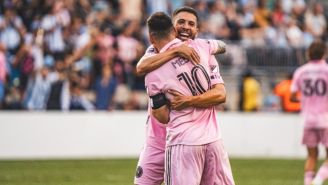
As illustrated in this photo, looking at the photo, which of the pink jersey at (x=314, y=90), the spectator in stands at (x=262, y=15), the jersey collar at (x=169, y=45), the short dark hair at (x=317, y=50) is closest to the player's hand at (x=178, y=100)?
the jersey collar at (x=169, y=45)

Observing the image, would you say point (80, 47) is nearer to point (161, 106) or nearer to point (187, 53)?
point (161, 106)

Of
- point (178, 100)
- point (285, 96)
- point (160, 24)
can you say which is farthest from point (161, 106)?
point (285, 96)

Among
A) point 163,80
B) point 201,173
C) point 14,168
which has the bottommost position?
point 14,168

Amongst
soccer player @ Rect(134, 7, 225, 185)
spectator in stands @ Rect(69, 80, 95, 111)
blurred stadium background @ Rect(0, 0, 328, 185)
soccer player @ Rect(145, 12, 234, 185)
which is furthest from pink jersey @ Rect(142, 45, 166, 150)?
spectator in stands @ Rect(69, 80, 95, 111)

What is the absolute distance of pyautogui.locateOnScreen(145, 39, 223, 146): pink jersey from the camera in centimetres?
805

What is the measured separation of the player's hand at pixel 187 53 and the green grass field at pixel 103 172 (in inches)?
280

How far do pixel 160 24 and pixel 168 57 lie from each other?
0.29 meters

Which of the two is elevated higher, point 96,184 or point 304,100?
point 304,100

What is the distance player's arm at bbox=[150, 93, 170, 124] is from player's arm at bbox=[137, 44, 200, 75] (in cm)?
24

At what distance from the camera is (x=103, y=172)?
17.2 metres

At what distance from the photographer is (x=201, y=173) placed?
8.14 meters

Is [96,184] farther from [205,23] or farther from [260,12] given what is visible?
[260,12]

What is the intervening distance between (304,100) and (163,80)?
243 inches

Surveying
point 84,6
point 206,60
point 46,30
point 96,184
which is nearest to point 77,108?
point 46,30
